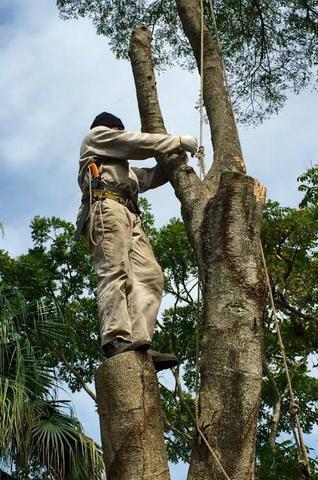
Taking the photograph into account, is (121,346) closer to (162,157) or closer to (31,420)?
(162,157)

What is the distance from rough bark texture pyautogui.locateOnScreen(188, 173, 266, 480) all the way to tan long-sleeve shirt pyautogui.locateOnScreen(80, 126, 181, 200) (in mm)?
733

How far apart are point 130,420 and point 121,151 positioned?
1885mm

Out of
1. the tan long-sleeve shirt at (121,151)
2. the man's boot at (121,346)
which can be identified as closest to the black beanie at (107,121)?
the tan long-sleeve shirt at (121,151)

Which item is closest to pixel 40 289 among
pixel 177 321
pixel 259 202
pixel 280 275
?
pixel 177 321

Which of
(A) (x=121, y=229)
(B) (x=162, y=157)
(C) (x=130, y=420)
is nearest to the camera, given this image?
(C) (x=130, y=420)

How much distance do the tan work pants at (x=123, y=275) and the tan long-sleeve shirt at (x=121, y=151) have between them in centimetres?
21

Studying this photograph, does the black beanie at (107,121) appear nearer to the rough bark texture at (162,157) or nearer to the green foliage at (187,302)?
the rough bark texture at (162,157)

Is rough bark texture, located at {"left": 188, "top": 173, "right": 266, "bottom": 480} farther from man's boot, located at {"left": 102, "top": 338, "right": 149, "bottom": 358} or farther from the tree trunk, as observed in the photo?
man's boot, located at {"left": 102, "top": 338, "right": 149, "bottom": 358}

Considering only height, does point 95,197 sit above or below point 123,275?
above

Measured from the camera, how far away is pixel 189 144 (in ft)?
14.6

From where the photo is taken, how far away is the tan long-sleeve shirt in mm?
4457

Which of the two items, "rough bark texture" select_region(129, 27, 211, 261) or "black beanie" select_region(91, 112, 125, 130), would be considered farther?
"black beanie" select_region(91, 112, 125, 130)

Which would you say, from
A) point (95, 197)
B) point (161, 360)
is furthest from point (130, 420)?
point (95, 197)

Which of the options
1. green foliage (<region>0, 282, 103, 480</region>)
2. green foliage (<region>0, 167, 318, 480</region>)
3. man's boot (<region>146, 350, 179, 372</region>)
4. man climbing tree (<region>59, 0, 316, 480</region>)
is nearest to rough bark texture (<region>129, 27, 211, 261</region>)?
man climbing tree (<region>59, 0, 316, 480</region>)
